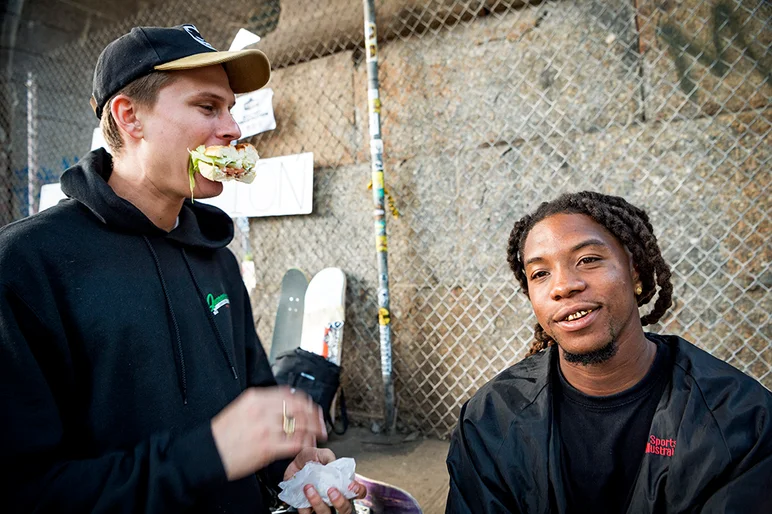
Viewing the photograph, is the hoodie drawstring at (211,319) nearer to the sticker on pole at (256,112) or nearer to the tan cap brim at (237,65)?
the tan cap brim at (237,65)

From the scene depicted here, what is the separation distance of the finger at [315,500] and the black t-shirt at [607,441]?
0.78m

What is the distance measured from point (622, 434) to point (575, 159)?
84.9 inches

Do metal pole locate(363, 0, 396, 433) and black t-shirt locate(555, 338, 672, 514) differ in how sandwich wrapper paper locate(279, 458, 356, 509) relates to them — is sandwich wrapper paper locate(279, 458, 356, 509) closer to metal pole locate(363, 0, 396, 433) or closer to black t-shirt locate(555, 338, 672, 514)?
black t-shirt locate(555, 338, 672, 514)

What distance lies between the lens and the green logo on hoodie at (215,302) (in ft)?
5.23

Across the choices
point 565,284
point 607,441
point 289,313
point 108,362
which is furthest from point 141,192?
point 289,313

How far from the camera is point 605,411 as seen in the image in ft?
5.31

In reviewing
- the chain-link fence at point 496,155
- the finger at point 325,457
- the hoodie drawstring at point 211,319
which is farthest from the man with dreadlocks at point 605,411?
the chain-link fence at point 496,155

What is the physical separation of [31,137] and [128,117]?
5.71m

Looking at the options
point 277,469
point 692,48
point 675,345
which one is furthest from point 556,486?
point 692,48

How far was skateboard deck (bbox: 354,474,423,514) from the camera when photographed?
78.5 inches

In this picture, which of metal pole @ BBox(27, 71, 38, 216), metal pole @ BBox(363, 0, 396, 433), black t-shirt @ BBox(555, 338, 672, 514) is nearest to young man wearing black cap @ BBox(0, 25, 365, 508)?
black t-shirt @ BBox(555, 338, 672, 514)

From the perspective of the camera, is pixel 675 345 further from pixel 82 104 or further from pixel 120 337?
pixel 82 104

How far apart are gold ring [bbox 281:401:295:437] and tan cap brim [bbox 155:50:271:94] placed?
3.37ft

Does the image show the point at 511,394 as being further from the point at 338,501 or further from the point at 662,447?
the point at 338,501
